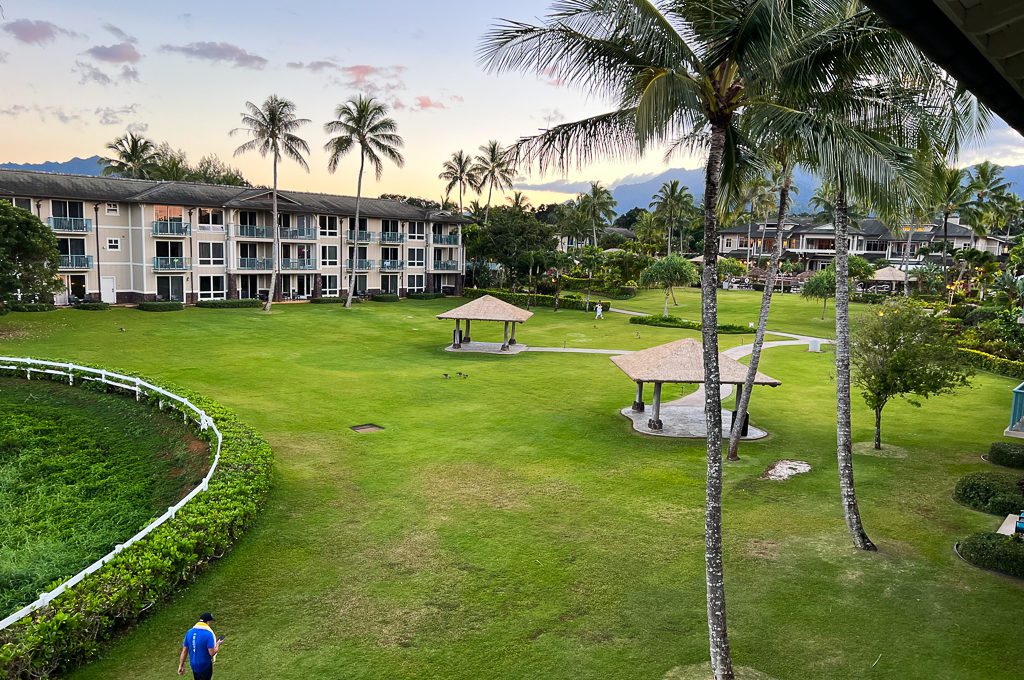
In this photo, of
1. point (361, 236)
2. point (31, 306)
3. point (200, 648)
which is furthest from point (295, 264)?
point (200, 648)

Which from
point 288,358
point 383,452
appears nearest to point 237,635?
point 383,452

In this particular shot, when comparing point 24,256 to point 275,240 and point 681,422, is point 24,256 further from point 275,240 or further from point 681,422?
point 681,422

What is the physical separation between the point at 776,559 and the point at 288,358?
28.7m

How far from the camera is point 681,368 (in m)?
23.9

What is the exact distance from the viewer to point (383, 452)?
21.5 m

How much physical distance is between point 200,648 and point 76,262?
53949mm

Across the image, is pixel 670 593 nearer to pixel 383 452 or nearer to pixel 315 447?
pixel 383 452

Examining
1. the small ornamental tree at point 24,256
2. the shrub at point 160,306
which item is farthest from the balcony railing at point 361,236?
the small ornamental tree at point 24,256

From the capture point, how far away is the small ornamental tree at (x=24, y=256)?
39.5m

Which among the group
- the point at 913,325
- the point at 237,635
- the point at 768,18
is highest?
the point at 768,18

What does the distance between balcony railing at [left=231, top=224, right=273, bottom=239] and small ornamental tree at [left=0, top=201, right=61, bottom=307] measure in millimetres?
19907

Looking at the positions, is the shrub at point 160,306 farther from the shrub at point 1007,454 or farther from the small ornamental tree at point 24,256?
the shrub at point 1007,454

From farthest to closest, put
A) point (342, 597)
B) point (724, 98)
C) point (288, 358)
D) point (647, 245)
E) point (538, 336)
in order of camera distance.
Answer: point (647, 245)
point (538, 336)
point (288, 358)
point (342, 597)
point (724, 98)

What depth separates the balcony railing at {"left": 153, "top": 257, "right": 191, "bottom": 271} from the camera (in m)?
56.8
